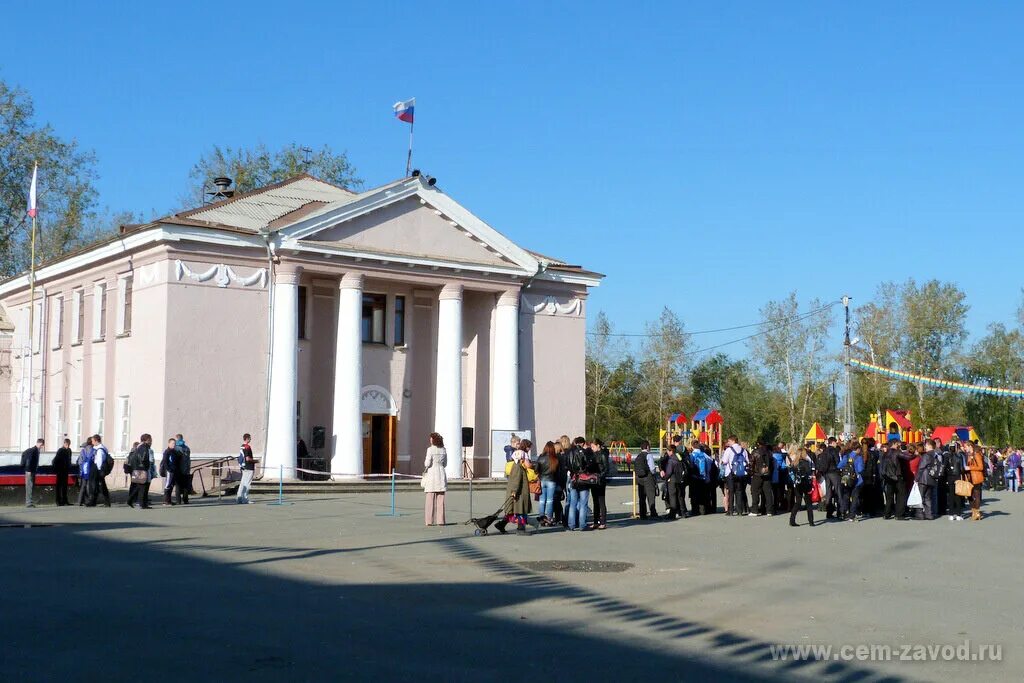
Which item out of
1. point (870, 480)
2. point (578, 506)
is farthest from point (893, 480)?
point (578, 506)

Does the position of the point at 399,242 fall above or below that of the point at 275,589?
above

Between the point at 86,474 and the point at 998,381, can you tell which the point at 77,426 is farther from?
the point at 998,381

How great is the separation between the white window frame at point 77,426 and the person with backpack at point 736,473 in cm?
2438

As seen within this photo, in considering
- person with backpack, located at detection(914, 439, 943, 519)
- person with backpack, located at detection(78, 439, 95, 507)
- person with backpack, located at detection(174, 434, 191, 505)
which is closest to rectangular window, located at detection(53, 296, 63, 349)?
person with backpack, located at detection(174, 434, 191, 505)

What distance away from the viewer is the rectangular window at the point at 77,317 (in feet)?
136

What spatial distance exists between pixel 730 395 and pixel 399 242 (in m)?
50.9

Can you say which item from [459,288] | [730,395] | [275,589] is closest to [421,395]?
[459,288]

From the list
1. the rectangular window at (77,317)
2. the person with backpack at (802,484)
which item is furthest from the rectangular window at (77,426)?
the person with backpack at (802,484)

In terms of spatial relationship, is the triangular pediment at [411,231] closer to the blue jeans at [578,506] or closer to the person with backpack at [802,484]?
the blue jeans at [578,506]

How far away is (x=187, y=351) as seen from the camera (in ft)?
116

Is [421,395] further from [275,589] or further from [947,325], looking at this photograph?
[947,325]

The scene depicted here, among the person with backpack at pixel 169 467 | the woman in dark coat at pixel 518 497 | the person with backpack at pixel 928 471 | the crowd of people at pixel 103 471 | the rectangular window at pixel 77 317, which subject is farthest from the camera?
the rectangular window at pixel 77 317

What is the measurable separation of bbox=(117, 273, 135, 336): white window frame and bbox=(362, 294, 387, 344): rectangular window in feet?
25.5

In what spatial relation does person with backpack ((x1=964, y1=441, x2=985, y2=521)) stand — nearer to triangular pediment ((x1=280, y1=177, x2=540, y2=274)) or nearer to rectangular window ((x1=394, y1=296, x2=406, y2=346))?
triangular pediment ((x1=280, y1=177, x2=540, y2=274))
